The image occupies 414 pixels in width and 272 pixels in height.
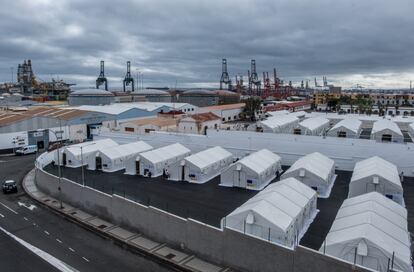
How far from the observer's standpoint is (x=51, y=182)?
2781cm

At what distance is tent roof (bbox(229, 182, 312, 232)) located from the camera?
54.8ft

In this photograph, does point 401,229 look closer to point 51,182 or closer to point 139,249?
point 139,249

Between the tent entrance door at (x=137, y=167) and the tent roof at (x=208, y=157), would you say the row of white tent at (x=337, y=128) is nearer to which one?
the tent roof at (x=208, y=157)

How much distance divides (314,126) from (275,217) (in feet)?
97.3

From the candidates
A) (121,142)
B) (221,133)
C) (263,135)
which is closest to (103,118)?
(121,142)

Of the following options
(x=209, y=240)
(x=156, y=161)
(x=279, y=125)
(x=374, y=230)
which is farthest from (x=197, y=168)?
(x=279, y=125)

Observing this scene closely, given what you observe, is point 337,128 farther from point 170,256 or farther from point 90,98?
point 90,98

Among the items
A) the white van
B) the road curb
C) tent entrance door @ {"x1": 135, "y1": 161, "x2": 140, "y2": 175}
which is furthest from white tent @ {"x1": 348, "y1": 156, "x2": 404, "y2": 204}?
the white van

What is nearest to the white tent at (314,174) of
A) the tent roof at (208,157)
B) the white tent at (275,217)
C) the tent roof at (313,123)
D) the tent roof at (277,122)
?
the white tent at (275,217)

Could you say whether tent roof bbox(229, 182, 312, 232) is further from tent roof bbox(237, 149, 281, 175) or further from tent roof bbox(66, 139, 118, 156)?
tent roof bbox(66, 139, 118, 156)

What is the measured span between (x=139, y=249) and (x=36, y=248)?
581 cm

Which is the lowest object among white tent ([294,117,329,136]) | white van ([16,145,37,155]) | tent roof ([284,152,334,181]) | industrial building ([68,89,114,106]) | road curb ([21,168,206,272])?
road curb ([21,168,206,272])

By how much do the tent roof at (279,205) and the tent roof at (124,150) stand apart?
56.5 ft

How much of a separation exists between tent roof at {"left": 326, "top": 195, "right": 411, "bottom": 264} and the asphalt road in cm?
847
